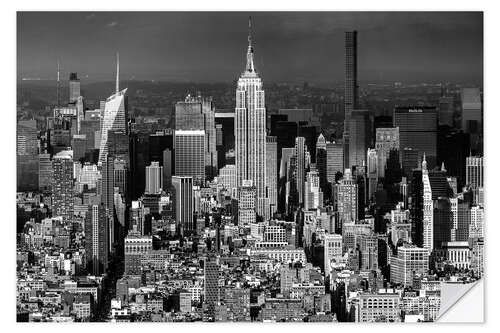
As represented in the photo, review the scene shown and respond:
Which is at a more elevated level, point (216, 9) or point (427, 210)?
point (216, 9)

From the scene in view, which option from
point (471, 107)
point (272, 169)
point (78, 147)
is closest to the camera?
point (471, 107)

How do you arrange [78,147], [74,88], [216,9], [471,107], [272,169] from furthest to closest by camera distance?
[272,169] < [78,147] < [74,88] < [471,107] < [216,9]

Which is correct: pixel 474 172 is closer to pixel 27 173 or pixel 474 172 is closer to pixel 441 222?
pixel 441 222

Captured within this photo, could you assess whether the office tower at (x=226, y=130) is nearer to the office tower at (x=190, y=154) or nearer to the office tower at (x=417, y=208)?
the office tower at (x=190, y=154)

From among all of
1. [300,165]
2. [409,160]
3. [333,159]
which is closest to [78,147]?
[300,165]

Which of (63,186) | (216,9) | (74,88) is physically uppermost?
(216,9)

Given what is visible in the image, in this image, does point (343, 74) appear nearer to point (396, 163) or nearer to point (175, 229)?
point (396, 163)
